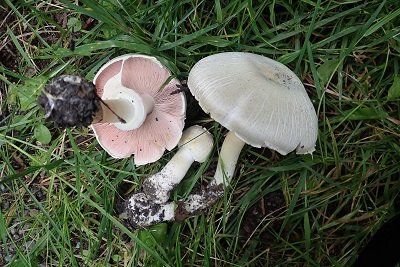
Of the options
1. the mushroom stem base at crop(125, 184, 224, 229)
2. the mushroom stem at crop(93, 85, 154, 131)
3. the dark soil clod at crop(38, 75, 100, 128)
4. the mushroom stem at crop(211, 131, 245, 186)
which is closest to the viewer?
the dark soil clod at crop(38, 75, 100, 128)

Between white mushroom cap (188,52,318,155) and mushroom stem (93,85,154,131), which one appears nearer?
white mushroom cap (188,52,318,155)

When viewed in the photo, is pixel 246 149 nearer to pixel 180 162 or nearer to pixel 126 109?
pixel 180 162

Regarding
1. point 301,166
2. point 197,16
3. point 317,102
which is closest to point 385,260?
point 301,166

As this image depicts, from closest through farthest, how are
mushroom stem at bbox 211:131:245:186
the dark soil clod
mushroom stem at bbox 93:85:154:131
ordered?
the dark soil clod → mushroom stem at bbox 93:85:154:131 → mushroom stem at bbox 211:131:245:186

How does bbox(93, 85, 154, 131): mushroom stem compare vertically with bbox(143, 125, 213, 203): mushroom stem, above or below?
above

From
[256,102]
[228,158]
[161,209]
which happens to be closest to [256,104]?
[256,102]

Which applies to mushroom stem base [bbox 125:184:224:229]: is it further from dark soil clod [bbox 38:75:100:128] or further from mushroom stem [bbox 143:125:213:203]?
dark soil clod [bbox 38:75:100:128]

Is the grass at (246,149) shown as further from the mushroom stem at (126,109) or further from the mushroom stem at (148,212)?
the mushroom stem at (126,109)

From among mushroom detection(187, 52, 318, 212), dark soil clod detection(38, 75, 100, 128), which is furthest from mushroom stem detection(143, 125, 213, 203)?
dark soil clod detection(38, 75, 100, 128)
